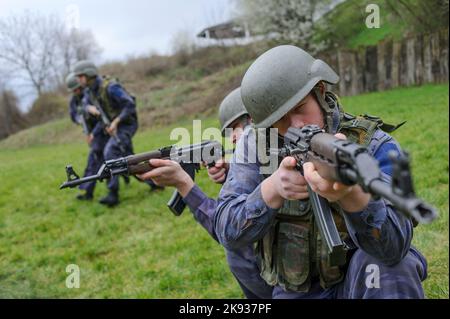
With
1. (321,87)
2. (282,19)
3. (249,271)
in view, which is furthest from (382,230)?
(282,19)

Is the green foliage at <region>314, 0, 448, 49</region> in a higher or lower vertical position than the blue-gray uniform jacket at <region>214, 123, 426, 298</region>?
higher

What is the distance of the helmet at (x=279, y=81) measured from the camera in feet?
8.35

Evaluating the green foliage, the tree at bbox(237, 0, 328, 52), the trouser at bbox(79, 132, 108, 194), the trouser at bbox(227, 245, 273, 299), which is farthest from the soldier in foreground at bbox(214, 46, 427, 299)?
the tree at bbox(237, 0, 328, 52)

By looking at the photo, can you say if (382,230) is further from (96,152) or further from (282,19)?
(282,19)

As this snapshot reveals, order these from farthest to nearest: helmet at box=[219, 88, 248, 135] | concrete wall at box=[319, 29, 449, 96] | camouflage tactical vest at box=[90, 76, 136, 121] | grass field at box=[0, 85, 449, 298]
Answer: concrete wall at box=[319, 29, 449, 96] < camouflage tactical vest at box=[90, 76, 136, 121] < grass field at box=[0, 85, 449, 298] < helmet at box=[219, 88, 248, 135]

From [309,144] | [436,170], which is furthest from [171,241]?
[309,144]

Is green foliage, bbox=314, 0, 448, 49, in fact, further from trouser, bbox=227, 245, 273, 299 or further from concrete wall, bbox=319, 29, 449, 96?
trouser, bbox=227, 245, 273, 299

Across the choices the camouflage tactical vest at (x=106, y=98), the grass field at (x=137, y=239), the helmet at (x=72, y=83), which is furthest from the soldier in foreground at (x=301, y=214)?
→ the helmet at (x=72, y=83)

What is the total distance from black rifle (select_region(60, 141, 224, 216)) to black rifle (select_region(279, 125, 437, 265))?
1.42 metres

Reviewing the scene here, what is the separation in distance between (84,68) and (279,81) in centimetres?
608

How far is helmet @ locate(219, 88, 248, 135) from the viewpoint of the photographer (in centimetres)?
405

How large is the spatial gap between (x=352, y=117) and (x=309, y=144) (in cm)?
65

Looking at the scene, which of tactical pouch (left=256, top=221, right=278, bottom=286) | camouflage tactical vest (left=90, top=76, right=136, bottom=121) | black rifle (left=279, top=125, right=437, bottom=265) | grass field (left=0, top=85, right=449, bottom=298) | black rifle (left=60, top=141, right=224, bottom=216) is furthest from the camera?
camouflage tactical vest (left=90, top=76, right=136, bottom=121)

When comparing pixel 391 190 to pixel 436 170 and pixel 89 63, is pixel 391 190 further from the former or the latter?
pixel 89 63
